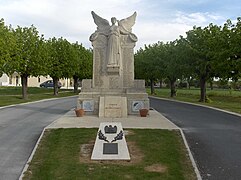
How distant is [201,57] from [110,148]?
91.1 ft

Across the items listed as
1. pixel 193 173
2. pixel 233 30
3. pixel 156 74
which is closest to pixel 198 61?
pixel 233 30

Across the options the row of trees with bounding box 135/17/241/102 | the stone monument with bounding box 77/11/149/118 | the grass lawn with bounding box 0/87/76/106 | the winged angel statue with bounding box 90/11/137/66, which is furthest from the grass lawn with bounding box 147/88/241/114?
the grass lawn with bounding box 0/87/76/106

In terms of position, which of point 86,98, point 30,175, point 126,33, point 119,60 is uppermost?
point 126,33

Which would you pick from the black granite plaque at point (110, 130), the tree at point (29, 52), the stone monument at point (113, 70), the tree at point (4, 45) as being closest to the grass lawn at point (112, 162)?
the black granite plaque at point (110, 130)

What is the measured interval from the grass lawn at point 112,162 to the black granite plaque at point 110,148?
475mm

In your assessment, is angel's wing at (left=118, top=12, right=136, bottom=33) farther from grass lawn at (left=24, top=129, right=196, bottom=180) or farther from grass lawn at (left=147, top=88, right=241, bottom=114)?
grass lawn at (left=24, top=129, right=196, bottom=180)

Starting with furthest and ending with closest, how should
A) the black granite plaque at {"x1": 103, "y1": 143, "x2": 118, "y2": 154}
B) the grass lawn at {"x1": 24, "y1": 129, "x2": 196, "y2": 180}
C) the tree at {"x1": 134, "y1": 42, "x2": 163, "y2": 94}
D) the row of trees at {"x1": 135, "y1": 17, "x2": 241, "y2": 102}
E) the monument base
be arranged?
the tree at {"x1": 134, "y1": 42, "x2": 163, "y2": 94}, the row of trees at {"x1": 135, "y1": 17, "x2": 241, "y2": 102}, the monument base, the black granite plaque at {"x1": 103, "y1": 143, "x2": 118, "y2": 154}, the grass lawn at {"x1": 24, "y1": 129, "x2": 196, "y2": 180}

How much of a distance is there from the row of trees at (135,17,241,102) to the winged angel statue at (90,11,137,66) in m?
8.07

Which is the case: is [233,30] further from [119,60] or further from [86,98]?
[86,98]

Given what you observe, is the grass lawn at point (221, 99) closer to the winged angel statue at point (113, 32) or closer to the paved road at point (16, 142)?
the winged angel statue at point (113, 32)

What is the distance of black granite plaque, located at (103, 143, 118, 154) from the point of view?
9.92 meters

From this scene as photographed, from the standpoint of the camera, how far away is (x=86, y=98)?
802 inches

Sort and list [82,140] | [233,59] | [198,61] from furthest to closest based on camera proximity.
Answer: [198,61]
[233,59]
[82,140]

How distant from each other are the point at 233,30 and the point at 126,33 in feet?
32.7
